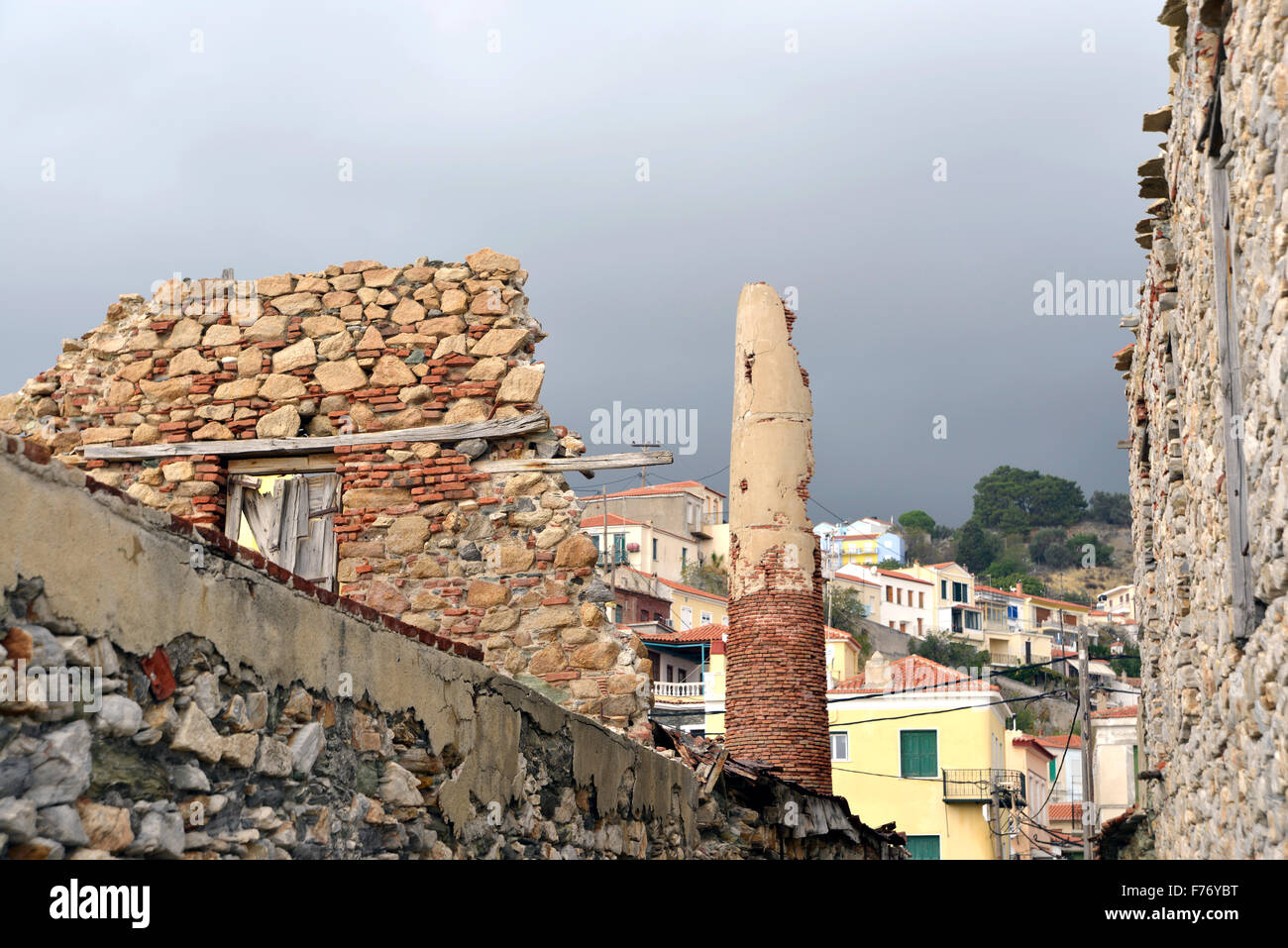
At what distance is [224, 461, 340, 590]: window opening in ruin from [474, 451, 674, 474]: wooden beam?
4.50 feet

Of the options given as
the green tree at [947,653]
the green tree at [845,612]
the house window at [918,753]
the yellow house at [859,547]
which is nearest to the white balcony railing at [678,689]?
the house window at [918,753]

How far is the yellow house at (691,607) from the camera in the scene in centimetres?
5909

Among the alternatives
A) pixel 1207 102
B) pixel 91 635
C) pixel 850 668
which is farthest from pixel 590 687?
pixel 850 668

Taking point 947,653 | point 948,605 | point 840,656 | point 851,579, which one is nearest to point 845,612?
point 851,579

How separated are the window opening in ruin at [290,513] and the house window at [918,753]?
30.0m

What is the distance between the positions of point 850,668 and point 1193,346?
42.9 meters

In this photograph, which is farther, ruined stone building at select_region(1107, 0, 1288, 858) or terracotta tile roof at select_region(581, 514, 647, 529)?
terracotta tile roof at select_region(581, 514, 647, 529)

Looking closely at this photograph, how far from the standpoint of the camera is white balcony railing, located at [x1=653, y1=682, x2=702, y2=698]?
42375mm

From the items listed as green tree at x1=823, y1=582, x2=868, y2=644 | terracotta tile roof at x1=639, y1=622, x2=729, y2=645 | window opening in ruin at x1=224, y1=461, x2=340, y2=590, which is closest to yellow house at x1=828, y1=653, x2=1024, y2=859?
terracotta tile roof at x1=639, y1=622, x2=729, y2=645

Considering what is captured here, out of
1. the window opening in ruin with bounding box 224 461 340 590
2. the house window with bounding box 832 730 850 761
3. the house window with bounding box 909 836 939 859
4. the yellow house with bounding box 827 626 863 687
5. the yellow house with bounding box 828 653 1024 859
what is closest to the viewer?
the window opening in ruin with bounding box 224 461 340 590

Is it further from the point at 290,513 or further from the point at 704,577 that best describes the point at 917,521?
the point at 290,513

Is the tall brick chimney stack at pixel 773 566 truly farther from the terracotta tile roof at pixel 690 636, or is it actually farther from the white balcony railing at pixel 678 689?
the terracotta tile roof at pixel 690 636

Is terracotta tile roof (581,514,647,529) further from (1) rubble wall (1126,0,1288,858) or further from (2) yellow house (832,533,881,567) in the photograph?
(1) rubble wall (1126,0,1288,858)

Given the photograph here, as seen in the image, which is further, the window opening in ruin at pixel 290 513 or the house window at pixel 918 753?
the house window at pixel 918 753
